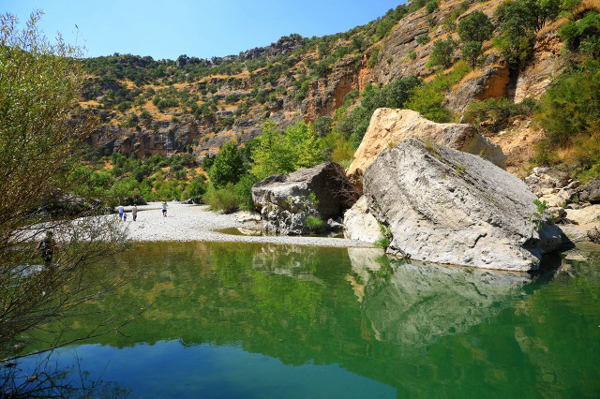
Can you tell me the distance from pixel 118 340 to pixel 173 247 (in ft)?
33.0

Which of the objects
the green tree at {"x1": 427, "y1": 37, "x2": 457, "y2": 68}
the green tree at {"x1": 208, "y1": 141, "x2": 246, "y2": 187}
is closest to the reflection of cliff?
the green tree at {"x1": 208, "y1": 141, "x2": 246, "y2": 187}

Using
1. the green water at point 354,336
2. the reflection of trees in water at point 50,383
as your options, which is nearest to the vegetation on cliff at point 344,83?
the reflection of trees in water at point 50,383

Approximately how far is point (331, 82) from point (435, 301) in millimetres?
69105

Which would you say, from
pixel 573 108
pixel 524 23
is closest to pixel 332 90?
pixel 524 23

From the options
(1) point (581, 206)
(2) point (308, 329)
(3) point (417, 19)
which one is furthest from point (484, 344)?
(3) point (417, 19)

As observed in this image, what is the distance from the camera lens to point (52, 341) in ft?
18.4

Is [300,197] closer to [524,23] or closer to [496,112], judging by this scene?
[496,112]

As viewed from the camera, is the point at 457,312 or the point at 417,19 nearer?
the point at 457,312

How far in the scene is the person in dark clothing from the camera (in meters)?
4.53

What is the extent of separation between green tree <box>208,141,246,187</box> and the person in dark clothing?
121 feet

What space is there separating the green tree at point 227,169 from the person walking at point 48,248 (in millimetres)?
36819

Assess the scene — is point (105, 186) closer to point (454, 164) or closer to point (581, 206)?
point (454, 164)

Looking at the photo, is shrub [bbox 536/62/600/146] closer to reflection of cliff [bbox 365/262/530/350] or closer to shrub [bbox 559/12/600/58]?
shrub [bbox 559/12/600/58]

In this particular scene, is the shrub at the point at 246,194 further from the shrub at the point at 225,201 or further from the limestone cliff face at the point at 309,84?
the limestone cliff face at the point at 309,84
